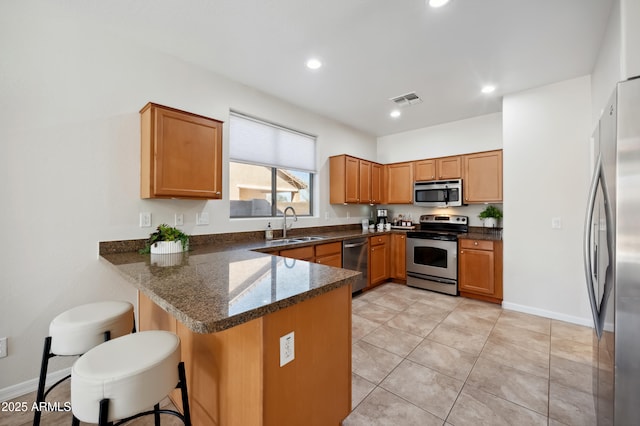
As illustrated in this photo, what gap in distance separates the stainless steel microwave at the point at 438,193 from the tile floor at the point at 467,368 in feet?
5.51

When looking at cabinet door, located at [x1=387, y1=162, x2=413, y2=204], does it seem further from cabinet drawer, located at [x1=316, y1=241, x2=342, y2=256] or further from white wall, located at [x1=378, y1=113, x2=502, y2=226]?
cabinet drawer, located at [x1=316, y1=241, x2=342, y2=256]

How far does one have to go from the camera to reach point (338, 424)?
1457mm

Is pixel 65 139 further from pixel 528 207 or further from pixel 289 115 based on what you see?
pixel 528 207

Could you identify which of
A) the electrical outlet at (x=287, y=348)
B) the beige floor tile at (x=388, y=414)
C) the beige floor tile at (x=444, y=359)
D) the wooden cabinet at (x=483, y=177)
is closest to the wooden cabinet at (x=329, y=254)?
the beige floor tile at (x=444, y=359)

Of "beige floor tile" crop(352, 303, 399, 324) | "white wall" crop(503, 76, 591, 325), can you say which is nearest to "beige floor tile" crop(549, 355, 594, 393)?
"white wall" crop(503, 76, 591, 325)

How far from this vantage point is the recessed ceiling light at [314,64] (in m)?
2.62

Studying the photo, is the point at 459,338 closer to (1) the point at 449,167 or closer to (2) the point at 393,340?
(2) the point at 393,340

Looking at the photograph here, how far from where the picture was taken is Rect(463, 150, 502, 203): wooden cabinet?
12.3 ft

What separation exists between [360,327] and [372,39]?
9.29 ft

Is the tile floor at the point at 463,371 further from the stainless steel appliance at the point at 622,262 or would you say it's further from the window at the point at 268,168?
the window at the point at 268,168

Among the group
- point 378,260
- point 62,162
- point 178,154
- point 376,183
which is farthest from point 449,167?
point 62,162

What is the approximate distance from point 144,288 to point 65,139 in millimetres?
1656

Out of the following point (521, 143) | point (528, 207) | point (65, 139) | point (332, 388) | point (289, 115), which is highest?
point (289, 115)

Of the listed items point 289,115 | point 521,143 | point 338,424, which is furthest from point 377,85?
point 338,424
